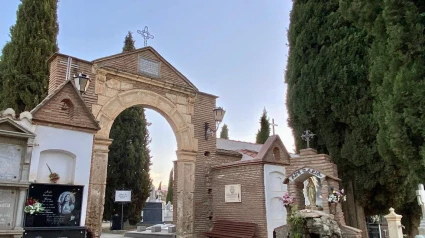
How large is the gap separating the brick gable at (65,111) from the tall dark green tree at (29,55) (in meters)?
4.12

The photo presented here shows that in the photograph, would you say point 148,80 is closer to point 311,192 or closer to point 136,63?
point 136,63

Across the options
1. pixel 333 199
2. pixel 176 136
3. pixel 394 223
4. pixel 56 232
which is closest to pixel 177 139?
pixel 176 136

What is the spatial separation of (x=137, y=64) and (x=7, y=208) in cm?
529

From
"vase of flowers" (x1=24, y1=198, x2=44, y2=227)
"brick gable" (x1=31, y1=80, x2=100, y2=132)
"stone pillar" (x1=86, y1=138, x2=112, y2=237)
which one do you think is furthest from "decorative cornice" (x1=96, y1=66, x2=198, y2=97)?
"vase of flowers" (x1=24, y1=198, x2=44, y2=227)

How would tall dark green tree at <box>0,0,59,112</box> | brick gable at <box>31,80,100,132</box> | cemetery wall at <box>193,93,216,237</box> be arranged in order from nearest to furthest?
brick gable at <box>31,80,100,132</box> < cemetery wall at <box>193,93,216,237</box> < tall dark green tree at <box>0,0,59,112</box>

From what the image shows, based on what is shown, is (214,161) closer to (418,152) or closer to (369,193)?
(369,193)

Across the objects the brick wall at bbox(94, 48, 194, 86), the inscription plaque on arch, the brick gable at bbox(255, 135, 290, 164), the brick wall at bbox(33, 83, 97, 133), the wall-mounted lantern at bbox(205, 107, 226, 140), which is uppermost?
the brick wall at bbox(94, 48, 194, 86)

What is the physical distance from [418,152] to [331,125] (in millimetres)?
3556

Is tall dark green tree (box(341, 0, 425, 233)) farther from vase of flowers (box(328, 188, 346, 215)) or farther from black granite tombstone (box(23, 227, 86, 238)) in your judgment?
black granite tombstone (box(23, 227, 86, 238))

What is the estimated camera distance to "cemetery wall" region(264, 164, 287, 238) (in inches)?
361

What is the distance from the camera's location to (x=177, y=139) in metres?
10.4

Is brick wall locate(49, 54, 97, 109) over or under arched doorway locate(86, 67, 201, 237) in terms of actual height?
over

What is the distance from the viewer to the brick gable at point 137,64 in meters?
9.29

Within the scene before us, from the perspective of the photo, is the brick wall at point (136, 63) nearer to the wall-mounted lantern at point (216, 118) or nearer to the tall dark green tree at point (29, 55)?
the wall-mounted lantern at point (216, 118)
